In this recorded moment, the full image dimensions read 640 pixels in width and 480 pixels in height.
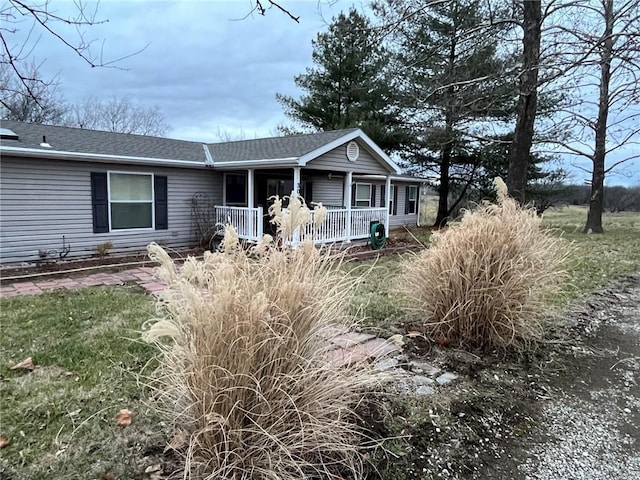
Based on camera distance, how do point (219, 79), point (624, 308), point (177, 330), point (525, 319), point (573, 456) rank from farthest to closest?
point (219, 79), point (624, 308), point (525, 319), point (573, 456), point (177, 330)

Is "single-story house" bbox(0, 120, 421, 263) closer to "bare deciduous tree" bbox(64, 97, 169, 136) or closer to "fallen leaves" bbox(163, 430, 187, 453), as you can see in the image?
"fallen leaves" bbox(163, 430, 187, 453)

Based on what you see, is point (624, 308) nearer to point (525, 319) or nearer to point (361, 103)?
point (525, 319)

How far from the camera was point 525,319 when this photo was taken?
11.1 feet

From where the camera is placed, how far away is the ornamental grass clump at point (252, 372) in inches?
66.9

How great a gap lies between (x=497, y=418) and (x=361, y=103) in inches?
647

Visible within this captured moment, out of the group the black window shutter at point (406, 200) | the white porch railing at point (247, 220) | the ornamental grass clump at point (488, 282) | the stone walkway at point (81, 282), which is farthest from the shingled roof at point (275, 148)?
the black window shutter at point (406, 200)

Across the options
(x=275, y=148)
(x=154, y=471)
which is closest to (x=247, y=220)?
(x=275, y=148)

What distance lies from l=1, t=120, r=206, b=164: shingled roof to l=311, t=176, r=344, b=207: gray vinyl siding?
152 inches

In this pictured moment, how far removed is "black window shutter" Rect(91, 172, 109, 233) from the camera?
868 cm

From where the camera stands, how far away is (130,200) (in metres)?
9.24

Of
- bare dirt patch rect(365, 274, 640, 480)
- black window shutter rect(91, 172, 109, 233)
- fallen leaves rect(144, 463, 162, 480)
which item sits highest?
black window shutter rect(91, 172, 109, 233)

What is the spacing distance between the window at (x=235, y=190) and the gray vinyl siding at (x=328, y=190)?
2.70 meters

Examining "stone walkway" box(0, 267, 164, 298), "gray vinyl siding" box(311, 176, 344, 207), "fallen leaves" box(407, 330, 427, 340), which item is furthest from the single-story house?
"fallen leaves" box(407, 330, 427, 340)

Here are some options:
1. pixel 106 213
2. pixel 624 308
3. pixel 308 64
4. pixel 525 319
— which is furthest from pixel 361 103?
pixel 525 319
